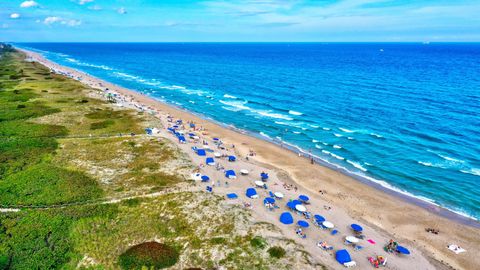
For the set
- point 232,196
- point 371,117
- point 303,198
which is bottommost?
point 303,198

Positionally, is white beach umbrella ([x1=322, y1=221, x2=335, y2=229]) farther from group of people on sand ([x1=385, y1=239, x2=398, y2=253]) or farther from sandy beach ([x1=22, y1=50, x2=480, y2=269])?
group of people on sand ([x1=385, y1=239, x2=398, y2=253])

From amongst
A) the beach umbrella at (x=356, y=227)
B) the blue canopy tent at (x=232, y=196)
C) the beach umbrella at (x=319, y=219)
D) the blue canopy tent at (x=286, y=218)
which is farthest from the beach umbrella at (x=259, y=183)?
the beach umbrella at (x=356, y=227)

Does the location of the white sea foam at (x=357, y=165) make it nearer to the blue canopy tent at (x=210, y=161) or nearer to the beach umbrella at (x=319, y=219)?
the beach umbrella at (x=319, y=219)

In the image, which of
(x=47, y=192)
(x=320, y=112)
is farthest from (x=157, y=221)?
(x=320, y=112)

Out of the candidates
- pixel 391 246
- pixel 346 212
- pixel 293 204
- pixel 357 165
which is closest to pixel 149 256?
pixel 293 204

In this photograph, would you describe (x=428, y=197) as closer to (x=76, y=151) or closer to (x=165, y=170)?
(x=165, y=170)

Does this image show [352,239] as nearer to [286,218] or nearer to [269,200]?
[286,218]
